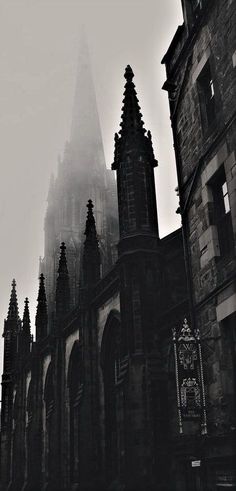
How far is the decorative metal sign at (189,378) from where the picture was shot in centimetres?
1309

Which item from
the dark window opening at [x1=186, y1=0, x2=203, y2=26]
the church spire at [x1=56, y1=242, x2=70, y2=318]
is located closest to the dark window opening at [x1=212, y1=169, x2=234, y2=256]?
the dark window opening at [x1=186, y1=0, x2=203, y2=26]

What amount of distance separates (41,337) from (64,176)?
47580mm

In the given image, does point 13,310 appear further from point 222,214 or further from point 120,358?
point 222,214

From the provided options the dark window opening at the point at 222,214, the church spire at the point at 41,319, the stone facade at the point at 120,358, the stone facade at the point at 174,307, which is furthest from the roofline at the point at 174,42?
the church spire at the point at 41,319

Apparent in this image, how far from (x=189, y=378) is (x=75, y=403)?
470 inches

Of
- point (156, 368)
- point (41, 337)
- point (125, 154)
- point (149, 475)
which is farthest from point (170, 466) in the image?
point (41, 337)

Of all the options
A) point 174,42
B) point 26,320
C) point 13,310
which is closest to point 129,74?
point 174,42

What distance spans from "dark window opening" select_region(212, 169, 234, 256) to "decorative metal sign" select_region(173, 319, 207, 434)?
2.02 m

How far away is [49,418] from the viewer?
30531 millimetres

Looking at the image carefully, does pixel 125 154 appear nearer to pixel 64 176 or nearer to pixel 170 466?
pixel 170 466

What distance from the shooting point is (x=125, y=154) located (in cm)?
1947

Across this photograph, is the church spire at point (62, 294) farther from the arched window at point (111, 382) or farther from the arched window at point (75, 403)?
the arched window at point (111, 382)

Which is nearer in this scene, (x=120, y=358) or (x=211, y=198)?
(x=211, y=198)

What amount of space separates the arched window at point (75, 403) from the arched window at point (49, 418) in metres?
2.45
